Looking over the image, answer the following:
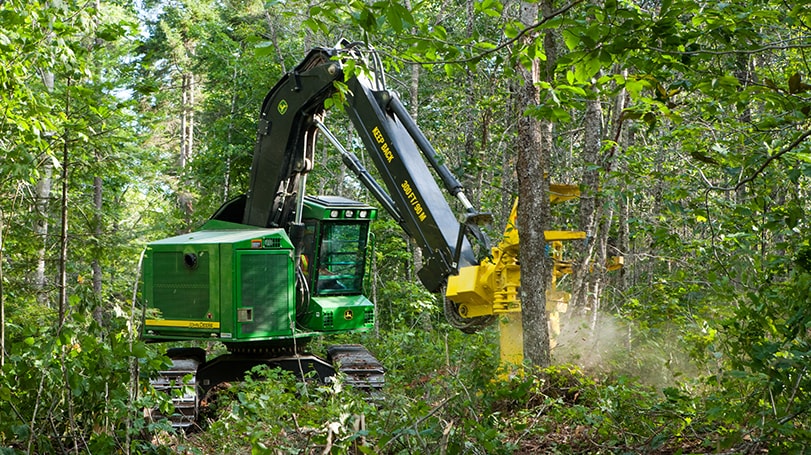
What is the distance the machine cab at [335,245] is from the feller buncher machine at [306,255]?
0.05ft

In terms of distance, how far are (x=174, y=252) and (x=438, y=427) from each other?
629cm

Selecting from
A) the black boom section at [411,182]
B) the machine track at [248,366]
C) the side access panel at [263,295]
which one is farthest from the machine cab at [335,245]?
the black boom section at [411,182]

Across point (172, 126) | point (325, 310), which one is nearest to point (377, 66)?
point (325, 310)

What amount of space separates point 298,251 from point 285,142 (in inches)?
57.0

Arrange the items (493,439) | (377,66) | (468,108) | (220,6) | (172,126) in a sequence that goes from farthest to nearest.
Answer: (172,126) < (220,6) < (468,108) < (377,66) < (493,439)

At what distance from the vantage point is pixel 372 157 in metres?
9.41

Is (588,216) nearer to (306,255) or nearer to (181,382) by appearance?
(306,255)

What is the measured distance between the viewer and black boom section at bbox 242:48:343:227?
10.3m

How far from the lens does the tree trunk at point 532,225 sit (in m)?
7.81

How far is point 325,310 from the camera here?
1030 cm

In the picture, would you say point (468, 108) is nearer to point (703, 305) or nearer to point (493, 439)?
point (703, 305)

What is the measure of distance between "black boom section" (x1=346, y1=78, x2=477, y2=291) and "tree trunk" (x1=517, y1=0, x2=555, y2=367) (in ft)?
3.02

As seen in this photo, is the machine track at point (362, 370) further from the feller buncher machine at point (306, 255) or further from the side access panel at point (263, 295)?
the side access panel at point (263, 295)

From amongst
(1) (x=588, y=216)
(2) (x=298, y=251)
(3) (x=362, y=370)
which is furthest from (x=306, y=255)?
(1) (x=588, y=216)
